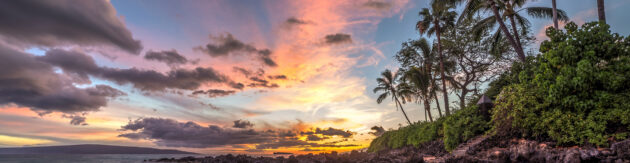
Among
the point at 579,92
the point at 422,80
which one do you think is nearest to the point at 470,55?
the point at 422,80

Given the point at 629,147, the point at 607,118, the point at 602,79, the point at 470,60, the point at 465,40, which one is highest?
the point at 465,40

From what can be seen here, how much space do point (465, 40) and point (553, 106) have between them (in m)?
15.6

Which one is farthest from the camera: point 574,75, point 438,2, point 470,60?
point 470,60

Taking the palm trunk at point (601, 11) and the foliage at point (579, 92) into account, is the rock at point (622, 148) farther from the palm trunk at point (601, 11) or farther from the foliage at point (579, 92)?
the palm trunk at point (601, 11)

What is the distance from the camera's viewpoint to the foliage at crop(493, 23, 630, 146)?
6344mm

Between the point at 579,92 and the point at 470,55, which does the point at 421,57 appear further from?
the point at 579,92

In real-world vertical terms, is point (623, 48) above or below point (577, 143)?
above

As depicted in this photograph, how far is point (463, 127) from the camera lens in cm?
1040

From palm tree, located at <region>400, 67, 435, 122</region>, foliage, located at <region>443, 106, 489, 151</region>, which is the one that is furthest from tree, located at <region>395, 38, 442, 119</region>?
foliage, located at <region>443, 106, 489, 151</region>

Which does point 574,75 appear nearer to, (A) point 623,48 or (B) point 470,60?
(A) point 623,48

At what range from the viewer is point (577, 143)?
6.46m

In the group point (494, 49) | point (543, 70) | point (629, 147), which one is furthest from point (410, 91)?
point (629, 147)

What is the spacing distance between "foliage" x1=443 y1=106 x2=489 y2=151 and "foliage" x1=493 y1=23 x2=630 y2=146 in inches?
68.4

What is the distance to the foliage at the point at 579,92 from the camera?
6.34m
